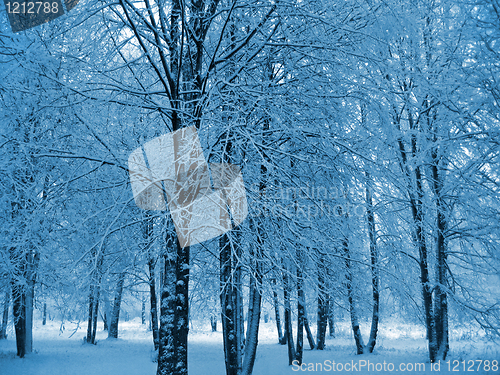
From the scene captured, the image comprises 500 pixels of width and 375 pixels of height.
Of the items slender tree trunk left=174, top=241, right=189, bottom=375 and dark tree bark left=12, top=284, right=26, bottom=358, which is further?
dark tree bark left=12, top=284, right=26, bottom=358

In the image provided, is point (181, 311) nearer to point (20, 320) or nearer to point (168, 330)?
point (168, 330)

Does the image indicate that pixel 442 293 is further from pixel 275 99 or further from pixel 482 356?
pixel 275 99

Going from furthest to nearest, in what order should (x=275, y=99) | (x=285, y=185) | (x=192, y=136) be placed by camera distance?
(x=285, y=185) < (x=275, y=99) < (x=192, y=136)

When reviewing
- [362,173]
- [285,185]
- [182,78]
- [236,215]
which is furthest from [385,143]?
[182,78]

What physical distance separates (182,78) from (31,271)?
28.7ft

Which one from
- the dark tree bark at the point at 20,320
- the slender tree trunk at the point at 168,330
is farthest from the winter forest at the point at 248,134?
the dark tree bark at the point at 20,320

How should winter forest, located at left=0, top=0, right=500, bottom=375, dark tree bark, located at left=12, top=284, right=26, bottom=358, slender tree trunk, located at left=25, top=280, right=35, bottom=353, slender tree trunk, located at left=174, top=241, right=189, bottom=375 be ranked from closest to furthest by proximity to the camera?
winter forest, located at left=0, top=0, right=500, bottom=375, slender tree trunk, located at left=174, top=241, right=189, bottom=375, dark tree bark, located at left=12, top=284, right=26, bottom=358, slender tree trunk, located at left=25, top=280, right=35, bottom=353

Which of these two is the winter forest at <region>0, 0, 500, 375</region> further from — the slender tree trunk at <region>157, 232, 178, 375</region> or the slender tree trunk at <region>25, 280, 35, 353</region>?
the slender tree trunk at <region>25, 280, 35, 353</region>

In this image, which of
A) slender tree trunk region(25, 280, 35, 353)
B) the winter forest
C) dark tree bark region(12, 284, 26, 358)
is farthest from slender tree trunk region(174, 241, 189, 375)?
dark tree bark region(12, 284, 26, 358)

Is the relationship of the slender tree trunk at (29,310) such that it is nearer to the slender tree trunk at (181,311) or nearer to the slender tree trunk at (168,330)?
the slender tree trunk at (168,330)

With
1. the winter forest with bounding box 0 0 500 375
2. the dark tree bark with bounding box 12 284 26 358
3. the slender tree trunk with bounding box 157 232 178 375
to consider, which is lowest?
the dark tree bark with bounding box 12 284 26 358

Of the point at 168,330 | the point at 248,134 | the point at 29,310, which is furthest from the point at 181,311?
the point at 29,310

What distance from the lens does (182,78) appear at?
19.1 ft

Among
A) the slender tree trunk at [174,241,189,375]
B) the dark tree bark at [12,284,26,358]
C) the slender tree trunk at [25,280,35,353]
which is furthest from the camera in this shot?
the slender tree trunk at [25,280,35,353]
